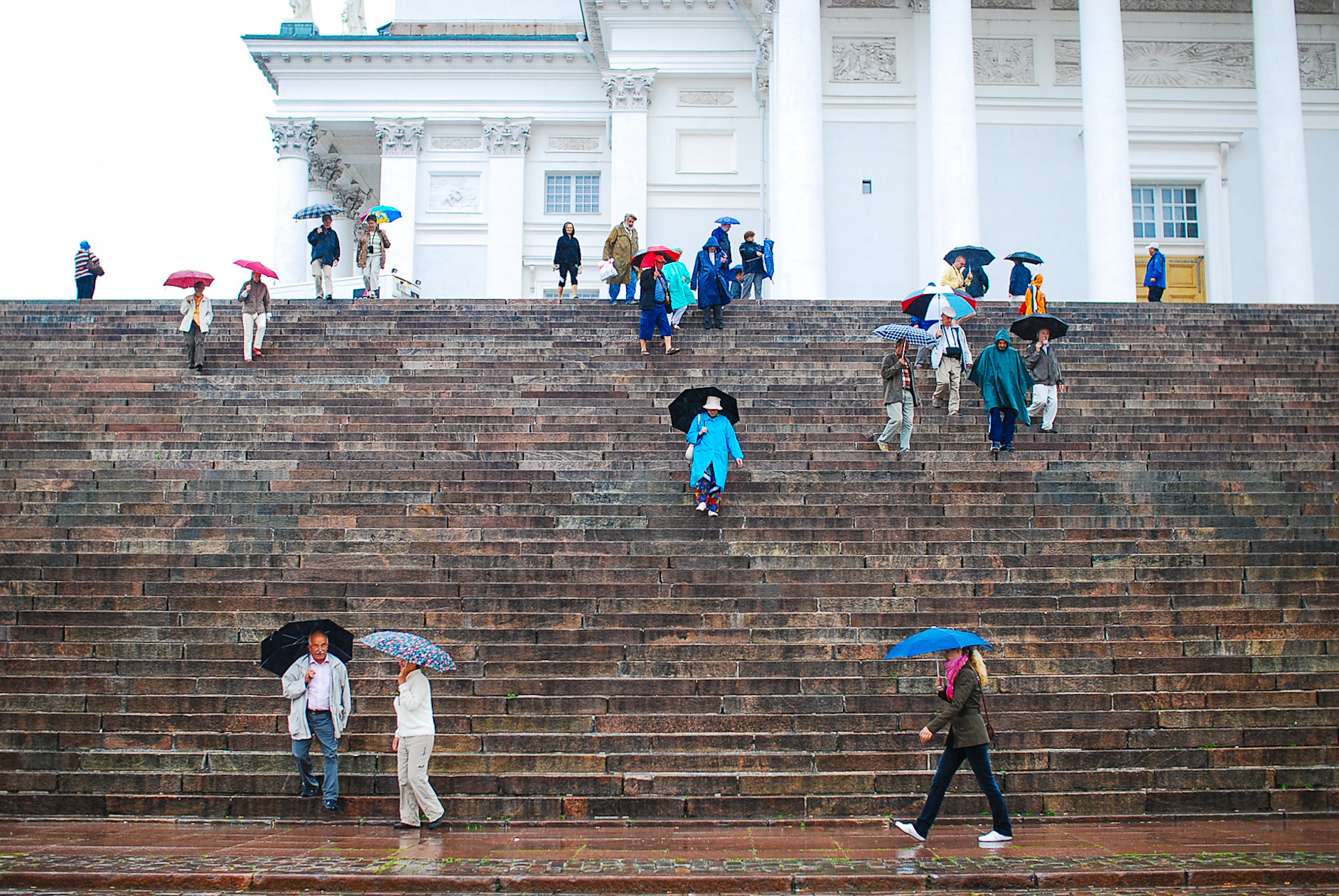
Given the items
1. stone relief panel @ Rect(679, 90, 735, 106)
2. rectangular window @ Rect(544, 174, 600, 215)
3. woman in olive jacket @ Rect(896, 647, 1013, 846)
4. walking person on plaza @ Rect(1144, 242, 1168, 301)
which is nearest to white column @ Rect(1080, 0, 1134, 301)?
walking person on plaza @ Rect(1144, 242, 1168, 301)

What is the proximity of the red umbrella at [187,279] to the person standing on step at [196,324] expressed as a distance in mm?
313

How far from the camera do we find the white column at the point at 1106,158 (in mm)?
25547

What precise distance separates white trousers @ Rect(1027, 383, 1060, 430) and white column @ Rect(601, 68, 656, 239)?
Answer: 2081 centimetres

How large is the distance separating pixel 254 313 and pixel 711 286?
22.7ft

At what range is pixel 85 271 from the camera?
2284cm

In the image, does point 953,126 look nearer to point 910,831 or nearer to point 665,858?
point 910,831

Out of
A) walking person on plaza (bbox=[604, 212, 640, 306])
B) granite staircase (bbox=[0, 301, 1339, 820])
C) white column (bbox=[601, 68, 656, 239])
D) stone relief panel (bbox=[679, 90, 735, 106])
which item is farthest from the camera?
stone relief panel (bbox=[679, 90, 735, 106])

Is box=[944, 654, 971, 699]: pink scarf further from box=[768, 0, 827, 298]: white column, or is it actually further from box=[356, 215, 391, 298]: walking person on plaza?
box=[768, 0, 827, 298]: white column

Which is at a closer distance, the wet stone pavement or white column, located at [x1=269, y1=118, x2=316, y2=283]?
the wet stone pavement

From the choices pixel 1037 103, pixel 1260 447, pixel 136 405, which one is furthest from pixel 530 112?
pixel 1260 447

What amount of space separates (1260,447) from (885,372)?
15.9 feet

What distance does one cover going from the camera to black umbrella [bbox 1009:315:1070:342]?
52.4ft

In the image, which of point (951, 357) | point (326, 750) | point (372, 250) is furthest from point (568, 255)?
point (326, 750)

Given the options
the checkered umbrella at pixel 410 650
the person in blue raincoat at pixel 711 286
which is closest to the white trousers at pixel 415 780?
the checkered umbrella at pixel 410 650
